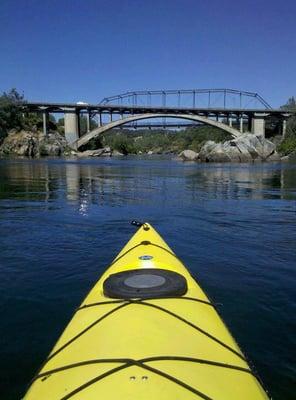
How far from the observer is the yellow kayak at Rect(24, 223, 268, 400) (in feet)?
9.89

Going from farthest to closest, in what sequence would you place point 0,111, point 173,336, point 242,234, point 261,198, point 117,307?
point 0,111 < point 261,198 < point 242,234 < point 117,307 < point 173,336

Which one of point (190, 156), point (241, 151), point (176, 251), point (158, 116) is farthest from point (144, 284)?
point (158, 116)

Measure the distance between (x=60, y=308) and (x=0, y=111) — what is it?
9995cm

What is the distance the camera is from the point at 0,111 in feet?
324

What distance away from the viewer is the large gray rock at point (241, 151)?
228 ft

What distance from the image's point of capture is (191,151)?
86.8 m

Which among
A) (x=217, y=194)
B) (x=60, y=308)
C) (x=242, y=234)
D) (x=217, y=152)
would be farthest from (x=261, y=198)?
(x=217, y=152)

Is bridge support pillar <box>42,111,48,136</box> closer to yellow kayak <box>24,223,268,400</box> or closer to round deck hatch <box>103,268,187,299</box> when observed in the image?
round deck hatch <box>103,268,187,299</box>

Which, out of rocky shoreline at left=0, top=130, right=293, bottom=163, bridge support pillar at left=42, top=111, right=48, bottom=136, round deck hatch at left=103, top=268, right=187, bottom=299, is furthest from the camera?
bridge support pillar at left=42, top=111, right=48, bottom=136

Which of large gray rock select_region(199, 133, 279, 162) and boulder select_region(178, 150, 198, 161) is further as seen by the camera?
boulder select_region(178, 150, 198, 161)

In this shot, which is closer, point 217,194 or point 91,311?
point 91,311

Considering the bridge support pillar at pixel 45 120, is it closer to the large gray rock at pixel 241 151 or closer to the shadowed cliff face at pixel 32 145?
the shadowed cliff face at pixel 32 145

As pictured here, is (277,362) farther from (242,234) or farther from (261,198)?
(261,198)

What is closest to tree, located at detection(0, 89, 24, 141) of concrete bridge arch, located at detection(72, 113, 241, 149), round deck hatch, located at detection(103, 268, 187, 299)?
concrete bridge arch, located at detection(72, 113, 241, 149)
